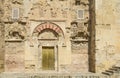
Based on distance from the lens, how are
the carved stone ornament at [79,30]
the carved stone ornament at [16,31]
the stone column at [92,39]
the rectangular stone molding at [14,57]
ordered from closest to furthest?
the stone column at [92,39]
the rectangular stone molding at [14,57]
the carved stone ornament at [16,31]
the carved stone ornament at [79,30]

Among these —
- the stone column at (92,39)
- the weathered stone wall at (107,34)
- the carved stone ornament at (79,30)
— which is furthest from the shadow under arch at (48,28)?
the weathered stone wall at (107,34)

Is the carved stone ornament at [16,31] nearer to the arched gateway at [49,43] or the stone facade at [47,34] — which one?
the stone facade at [47,34]

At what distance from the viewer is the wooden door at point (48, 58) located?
1536 cm

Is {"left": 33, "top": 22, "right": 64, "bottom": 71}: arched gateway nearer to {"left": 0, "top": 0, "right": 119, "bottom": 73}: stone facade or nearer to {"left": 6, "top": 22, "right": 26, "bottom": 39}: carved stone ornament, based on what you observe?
{"left": 0, "top": 0, "right": 119, "bottom": 73}: stone facade

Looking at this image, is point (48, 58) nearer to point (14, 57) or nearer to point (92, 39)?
point (14, 57)

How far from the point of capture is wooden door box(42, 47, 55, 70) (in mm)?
15359

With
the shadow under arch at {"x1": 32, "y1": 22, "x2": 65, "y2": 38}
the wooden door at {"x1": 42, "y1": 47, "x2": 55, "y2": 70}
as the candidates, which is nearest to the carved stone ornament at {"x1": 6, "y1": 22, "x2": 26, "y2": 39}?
the shadow under arch at {"x1": 32, "y1": 22, "x2": 65, "y2": 38}

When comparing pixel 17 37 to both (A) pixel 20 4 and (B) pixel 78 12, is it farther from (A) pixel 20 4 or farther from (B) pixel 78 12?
(B) pixel 78 12

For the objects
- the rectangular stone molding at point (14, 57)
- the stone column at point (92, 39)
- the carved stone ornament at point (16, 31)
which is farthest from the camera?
the carved stone ornament at point (16, 31)

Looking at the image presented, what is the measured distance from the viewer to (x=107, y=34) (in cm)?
1403

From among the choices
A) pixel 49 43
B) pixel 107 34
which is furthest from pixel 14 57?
pixel 107 34

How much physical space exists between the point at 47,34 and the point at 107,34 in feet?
10.4

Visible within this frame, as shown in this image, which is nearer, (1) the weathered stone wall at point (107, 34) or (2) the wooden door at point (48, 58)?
(1) the weathered stone wall at point (107, 34)

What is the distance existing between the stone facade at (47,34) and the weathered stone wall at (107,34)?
0.79m
